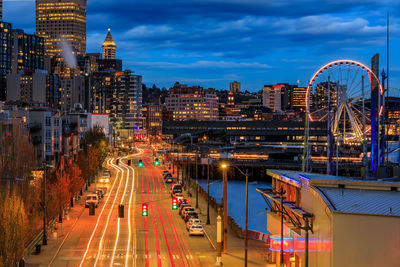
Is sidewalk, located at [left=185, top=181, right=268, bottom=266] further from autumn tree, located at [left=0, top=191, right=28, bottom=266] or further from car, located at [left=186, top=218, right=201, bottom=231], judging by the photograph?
autumn tree, located at [left=0, top=191, right=28, bottom=266]

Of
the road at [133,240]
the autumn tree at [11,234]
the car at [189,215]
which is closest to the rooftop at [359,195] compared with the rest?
the road at [133,240]

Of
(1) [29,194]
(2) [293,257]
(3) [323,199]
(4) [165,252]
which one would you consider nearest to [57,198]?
(1) [29,194]

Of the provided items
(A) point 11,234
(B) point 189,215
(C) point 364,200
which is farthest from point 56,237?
(C) point 364,200

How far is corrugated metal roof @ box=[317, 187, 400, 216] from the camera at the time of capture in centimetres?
2742

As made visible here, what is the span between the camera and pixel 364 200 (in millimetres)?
29188

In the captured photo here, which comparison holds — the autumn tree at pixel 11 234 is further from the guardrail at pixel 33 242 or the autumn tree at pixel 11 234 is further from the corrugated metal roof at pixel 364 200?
the corrugated metal roof at pixel 364 200

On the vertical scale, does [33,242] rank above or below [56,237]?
above

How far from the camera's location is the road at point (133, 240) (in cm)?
3903

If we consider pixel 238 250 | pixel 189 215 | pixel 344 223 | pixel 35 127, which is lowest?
pixel 238 250

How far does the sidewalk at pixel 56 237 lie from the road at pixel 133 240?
0.52 metres

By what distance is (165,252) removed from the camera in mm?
41531

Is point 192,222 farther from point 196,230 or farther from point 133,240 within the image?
point 133,240

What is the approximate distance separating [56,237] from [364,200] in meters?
26.5

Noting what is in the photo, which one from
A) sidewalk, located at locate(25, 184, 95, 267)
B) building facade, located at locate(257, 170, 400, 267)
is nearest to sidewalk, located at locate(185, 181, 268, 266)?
building facade, located at locate(257, 170, 400, 267)
